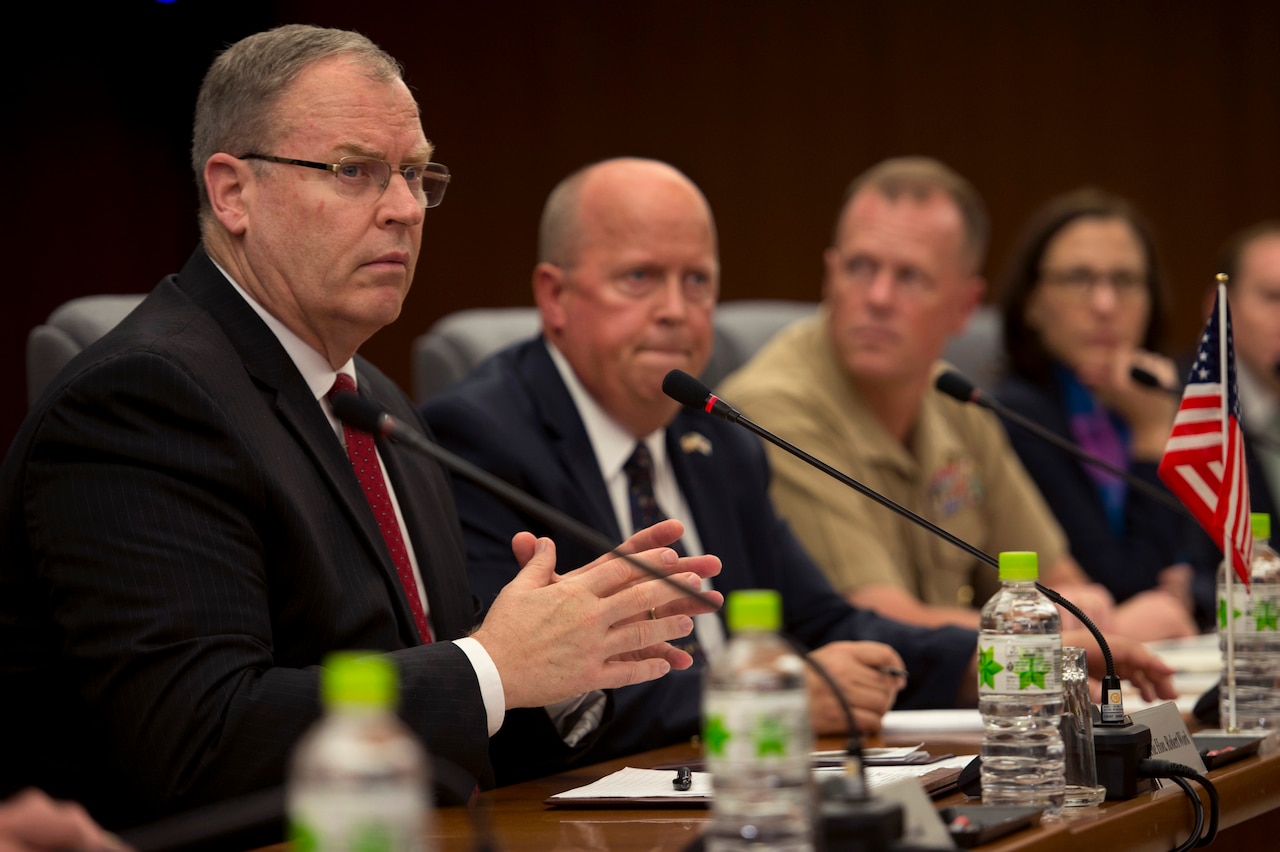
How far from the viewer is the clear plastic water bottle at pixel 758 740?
1.07m

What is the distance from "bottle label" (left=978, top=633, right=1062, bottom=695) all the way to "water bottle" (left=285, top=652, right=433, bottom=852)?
0.82 metres

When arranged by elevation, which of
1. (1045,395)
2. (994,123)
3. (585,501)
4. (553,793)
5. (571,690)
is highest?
(994,123)

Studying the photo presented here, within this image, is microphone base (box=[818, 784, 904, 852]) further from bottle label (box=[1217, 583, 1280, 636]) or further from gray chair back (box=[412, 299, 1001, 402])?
gray chair back (box=[412, 299, 1001, 402])

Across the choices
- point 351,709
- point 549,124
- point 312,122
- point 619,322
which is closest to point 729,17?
point 549,124

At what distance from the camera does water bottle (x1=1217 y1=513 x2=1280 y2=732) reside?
204 cm

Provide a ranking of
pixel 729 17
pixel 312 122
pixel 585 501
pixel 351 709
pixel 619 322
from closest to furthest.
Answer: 1. pixel 351 709
2. pixel 312 122
3. pixel 585 501
4. pixel 619 322
5. pixel 729 17

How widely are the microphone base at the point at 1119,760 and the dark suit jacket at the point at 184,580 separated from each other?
0.63 metres

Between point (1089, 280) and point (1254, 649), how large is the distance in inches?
85.0

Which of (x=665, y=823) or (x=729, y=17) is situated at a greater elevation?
(x=729, y=17)

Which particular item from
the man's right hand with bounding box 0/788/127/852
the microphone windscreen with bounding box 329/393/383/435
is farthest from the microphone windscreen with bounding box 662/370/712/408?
the man's right hand with bounding box 0/788/127/852

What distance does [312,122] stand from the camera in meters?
1.86

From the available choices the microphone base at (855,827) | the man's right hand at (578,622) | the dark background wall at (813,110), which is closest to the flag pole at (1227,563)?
the man's right hand at (578,622)

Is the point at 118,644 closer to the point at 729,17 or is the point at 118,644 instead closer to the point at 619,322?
the point at 619,322

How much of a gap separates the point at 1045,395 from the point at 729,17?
6.93 ft
